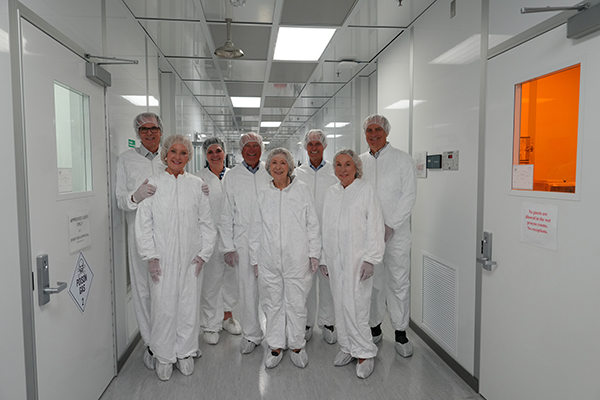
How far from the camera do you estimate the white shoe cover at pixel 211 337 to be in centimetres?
298

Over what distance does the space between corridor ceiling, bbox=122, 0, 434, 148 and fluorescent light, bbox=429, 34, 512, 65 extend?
510 mm

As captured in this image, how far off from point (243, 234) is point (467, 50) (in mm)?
1994

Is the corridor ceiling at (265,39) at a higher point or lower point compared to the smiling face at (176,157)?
higher

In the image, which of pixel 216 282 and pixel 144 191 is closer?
pixel 144 191

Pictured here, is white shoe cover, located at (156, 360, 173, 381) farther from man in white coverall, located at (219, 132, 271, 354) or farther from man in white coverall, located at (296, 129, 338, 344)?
man in white coverall, located at (296, 129, 338, 344)

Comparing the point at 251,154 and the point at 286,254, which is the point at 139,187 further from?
the point at 286,254

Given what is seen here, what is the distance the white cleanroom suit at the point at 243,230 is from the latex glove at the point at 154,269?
0.57 meters

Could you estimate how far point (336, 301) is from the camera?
98.3 inches

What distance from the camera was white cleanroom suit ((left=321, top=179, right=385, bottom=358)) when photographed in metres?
2.38

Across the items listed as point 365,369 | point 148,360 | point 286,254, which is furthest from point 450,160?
point 148,360

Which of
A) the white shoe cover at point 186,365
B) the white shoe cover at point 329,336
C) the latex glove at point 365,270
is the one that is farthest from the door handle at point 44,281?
the white shoe cover at point 329,336

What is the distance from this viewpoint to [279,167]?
8.27 ft

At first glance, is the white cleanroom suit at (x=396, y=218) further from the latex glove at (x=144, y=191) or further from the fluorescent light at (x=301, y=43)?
the latex glove at (x=144, y=191)

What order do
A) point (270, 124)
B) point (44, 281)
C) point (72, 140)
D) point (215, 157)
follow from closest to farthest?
point (44, 281) → point (72, 140) → point (215, 157) → point (270, 124)
